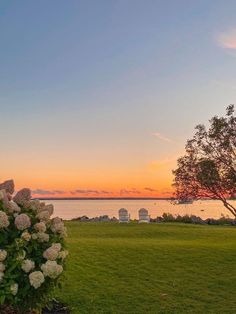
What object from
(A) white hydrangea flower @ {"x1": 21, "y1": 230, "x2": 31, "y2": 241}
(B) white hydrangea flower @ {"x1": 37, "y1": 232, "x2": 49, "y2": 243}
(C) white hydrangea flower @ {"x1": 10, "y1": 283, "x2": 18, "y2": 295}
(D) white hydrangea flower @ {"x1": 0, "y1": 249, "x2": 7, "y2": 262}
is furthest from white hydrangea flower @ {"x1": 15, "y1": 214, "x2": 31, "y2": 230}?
(C) white hydrangea flower @ {"x1": 10, "y1": 283, "x2": 18, "y2": 295}

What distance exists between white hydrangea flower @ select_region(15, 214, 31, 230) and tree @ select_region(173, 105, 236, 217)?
50.1ft

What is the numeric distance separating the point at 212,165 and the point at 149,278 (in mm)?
9973

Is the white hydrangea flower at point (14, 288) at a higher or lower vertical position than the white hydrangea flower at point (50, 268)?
lower

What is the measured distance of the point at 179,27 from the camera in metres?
22.9

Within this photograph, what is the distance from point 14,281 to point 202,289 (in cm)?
649

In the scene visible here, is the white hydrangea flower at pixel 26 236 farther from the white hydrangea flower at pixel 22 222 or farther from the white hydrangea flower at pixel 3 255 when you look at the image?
the white hydrangea flower at pixel 3 255

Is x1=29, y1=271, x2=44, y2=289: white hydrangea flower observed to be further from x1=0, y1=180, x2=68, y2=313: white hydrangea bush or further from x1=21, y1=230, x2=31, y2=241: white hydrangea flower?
x1=21, y1=230, x2=31, y2=241: white hydrangea flower

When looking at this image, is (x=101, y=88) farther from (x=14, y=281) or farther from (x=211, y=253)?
(x=14, y=281)

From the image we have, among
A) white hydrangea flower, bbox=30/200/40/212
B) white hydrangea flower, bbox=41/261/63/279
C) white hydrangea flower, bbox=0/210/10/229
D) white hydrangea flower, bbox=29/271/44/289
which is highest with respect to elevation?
white hydrangea flower, bbox=30/200/40/212

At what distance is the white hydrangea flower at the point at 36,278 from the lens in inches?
316

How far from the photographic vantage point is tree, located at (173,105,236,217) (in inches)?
892

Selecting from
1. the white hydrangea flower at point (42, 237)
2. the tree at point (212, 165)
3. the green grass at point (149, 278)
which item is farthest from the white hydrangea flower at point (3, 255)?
the tree at point (212, 165)

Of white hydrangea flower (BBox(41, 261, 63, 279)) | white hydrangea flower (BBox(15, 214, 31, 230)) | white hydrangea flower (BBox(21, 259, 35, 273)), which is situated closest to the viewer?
white hydrangea flower (BBox(21, 259, 35, 273))

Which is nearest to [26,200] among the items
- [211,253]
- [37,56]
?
[211,253]
